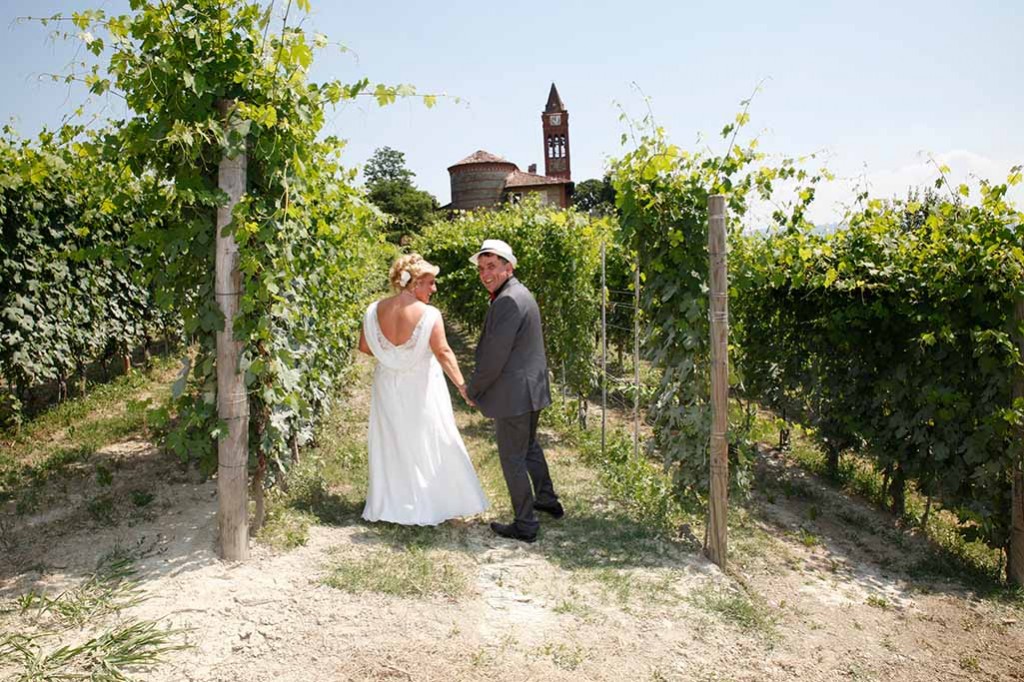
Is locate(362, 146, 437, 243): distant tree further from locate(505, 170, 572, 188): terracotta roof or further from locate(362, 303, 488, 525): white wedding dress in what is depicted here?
locate(362, 303, 488, 525): white wedding dress

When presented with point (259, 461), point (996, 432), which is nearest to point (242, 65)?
point (259, 461)

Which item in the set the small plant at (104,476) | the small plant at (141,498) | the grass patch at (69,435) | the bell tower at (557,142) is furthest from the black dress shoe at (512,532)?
the bell tower at (557,142)

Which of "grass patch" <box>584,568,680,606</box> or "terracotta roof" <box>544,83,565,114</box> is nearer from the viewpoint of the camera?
"grass patch" <box>584,568,680,606</box>

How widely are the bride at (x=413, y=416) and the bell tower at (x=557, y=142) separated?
59496 millimetres

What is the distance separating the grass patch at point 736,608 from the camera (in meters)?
3.23

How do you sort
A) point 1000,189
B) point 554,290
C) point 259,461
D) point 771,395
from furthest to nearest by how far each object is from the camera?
point 554,290 → point 771,395 → point 1000,189 → point 259,461

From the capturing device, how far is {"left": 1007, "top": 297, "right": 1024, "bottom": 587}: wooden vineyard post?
3910 millimetres

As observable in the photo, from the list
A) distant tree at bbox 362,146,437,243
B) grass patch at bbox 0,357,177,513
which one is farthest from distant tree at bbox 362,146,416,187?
grass patch at bbox 0,357,177,513

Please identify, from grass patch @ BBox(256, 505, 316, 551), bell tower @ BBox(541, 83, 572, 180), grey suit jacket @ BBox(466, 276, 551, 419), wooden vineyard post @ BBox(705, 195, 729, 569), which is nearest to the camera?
wooden vineyard post @ BBox(705, 195, 729, 569)

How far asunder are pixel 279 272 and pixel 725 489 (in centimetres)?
276

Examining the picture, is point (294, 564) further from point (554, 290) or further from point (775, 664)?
point (554, 290)

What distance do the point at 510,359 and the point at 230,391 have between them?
158 centimetres

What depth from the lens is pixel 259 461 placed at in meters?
3.85

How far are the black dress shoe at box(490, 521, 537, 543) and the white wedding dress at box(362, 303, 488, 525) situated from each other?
0.17m
